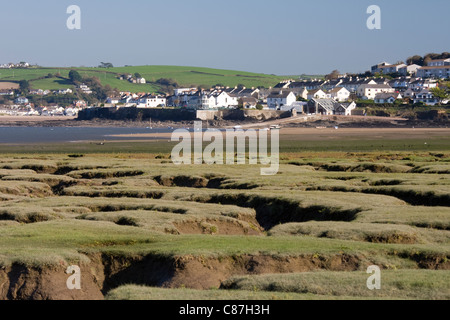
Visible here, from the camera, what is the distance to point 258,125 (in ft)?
536

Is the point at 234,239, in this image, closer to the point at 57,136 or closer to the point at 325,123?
the point at 57,136

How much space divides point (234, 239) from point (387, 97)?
6909 inches

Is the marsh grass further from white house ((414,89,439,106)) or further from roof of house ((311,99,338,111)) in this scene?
white house ((414,89,439,106))

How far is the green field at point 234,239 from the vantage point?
19828 millimetres

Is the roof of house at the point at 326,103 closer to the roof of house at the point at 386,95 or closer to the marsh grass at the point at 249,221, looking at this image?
the roof of house at the point at 386,95

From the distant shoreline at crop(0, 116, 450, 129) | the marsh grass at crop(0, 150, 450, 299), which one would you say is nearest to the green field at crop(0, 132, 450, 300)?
the marsh grass at crop(0, 150, 450, 299)

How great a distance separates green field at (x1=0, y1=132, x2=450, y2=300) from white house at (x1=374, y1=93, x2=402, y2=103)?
487ft

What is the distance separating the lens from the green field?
19828 millimetres

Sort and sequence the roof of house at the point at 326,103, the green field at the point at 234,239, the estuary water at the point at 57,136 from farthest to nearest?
the roof of house at the point at 326,103, the estuary water at the point at 57,136, the green field at the point at 234,239

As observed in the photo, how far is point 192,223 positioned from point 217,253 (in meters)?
8.35

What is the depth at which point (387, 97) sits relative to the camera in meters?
194

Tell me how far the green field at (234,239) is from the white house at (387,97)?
149 meters

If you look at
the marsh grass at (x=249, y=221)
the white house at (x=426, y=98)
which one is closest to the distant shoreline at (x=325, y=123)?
the white house at (x=426, y=98)
